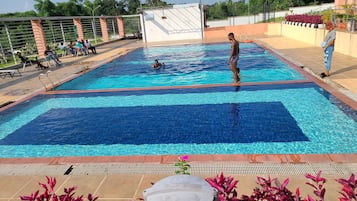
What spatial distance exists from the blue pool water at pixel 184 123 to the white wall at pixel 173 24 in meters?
19.5

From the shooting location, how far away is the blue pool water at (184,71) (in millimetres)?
11375

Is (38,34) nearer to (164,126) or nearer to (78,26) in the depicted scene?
(78,26)

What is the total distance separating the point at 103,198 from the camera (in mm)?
3576

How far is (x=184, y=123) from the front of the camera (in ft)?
22.4

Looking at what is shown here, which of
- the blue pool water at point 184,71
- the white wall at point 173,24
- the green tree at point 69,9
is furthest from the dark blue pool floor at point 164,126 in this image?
the green tree at point 69,9

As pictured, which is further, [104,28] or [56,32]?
[104,28]

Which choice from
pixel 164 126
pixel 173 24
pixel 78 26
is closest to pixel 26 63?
pixel 78 26

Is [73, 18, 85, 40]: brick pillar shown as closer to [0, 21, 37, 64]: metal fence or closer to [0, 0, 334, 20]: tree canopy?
[0, 21, 37, 64]: metal fence

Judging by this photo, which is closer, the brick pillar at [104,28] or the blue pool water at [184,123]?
the blue pool water at [184,123]

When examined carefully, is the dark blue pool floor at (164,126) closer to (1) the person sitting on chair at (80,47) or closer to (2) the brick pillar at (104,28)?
(1) the person sitting on chair at (80,47)

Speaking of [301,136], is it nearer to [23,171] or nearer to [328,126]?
[328,126]

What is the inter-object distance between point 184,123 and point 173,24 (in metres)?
22.5

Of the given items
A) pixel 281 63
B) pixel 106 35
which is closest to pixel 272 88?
pixel 281 63

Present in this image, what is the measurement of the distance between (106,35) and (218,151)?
27724mm
